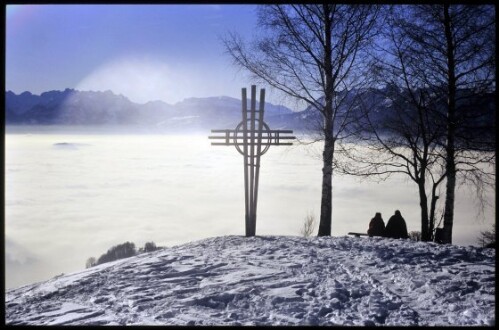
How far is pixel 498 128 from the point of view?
20.6ft

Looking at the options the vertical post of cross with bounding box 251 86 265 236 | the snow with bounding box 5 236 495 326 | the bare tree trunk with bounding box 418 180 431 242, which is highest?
the vertical post of cross with bounding box 251 86 265 236

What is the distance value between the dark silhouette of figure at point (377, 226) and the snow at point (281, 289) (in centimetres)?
229

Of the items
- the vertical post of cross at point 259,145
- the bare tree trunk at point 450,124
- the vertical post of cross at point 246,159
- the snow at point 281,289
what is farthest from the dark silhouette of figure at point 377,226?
the vertical post of cross at point 246,159

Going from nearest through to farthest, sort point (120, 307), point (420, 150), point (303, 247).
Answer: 1. point (120, 307)
2. point (303, 247)
3. point (420, 150)

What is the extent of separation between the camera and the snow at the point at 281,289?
6652mm

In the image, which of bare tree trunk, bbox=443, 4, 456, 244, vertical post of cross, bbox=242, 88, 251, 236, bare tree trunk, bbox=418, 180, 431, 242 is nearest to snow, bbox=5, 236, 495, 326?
vertical post of cross, bbox=242, 88, 251, 236

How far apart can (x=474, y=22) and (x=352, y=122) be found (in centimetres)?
442

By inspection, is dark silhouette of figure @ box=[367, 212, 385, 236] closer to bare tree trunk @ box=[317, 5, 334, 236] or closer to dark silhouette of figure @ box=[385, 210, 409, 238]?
dark silhouette of figure @ box=[385, 210, 409, 238]

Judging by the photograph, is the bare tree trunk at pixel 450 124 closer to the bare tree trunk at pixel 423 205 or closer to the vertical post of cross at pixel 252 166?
the bare tree trunk at pixel 423 205

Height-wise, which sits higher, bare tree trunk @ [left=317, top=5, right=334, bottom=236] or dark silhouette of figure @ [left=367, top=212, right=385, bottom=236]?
bare tree trunk @ [left=317, top=5, right=334, bottom=236]

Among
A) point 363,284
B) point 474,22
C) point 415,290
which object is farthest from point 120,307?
point 474,22

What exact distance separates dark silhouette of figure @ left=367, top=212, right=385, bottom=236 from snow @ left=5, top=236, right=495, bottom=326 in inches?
90.0

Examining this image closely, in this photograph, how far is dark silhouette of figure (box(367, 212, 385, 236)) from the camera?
13320 millimetres

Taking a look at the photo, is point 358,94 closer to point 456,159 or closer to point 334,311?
point 456,159
